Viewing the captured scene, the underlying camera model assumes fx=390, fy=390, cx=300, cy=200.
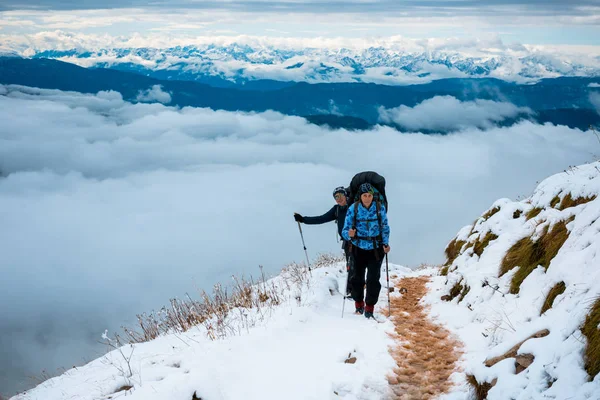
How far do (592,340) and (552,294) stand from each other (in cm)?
192

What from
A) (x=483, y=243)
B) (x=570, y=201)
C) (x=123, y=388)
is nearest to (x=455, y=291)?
(x=483, y=243)

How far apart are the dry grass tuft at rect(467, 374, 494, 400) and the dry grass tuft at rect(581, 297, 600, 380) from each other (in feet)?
3.47

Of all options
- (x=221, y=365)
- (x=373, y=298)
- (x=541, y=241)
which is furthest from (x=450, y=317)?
(x=221, y=365)

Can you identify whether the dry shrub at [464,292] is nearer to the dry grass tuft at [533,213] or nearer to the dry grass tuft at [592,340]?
the dry grass tuft at [533,213]

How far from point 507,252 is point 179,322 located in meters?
6.99

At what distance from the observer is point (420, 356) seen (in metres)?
6.07

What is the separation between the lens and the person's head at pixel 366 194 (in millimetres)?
7070

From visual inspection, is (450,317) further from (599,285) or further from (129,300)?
(129,300)

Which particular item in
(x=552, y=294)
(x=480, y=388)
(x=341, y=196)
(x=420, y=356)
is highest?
(x=341, y=196)

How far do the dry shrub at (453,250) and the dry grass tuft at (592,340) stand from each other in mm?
8622

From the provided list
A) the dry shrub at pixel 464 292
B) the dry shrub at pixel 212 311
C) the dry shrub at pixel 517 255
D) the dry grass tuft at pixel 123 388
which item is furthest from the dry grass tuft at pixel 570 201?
the dry grass tuft at pixel 123 388

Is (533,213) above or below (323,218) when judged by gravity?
above

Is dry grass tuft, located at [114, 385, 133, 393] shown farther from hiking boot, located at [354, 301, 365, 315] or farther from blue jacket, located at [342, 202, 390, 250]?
hiking boot, located at [354, 301, 365, 315]

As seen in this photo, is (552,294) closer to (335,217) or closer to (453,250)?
(335,217)
